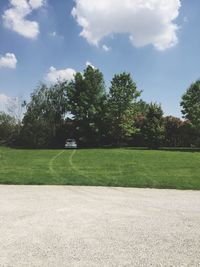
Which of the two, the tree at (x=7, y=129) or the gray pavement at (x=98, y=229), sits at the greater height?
the tree at (x=7, y=129)

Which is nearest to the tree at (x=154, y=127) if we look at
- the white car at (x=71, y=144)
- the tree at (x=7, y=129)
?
the white car at (x=71, y=144)

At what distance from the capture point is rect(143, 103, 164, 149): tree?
4947 cm

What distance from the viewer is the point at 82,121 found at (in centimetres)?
5538

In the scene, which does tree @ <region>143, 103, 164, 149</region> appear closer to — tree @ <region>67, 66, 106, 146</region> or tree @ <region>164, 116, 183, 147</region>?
tree @ <region>164, 116, 183, 147</region>

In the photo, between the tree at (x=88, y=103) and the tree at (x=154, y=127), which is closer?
the tree at (x=154, y=127)

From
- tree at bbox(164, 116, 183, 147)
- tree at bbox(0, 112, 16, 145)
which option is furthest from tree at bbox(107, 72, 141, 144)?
tree at bbox(0, 112, 16, 145)

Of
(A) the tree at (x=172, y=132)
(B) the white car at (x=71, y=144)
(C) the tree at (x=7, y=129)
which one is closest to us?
(B) the white car at (x=71, y=144)

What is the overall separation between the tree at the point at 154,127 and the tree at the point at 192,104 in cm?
346

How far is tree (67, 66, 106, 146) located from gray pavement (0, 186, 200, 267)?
144 feet

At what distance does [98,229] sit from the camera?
6707mm

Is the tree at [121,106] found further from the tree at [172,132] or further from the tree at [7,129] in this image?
the tree at [7,129]

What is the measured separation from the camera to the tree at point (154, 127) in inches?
1948

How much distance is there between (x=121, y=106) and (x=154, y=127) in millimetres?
5897

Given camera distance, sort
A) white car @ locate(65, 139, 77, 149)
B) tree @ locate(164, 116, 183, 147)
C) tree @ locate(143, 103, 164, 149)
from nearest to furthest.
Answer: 1. tree @ locate(143, 103, 164, 149)
2. white car @ locate(65, 139, 77, 149)
3. tree @ locate(164, 116, 183, 147)
